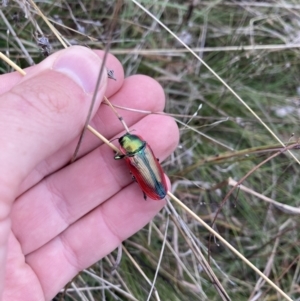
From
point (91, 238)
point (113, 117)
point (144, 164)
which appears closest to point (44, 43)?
point (113, 117)

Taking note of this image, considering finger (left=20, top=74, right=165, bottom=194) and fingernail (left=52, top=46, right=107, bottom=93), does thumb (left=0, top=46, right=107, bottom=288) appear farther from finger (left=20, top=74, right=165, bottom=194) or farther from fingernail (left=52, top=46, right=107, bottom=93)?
finger (left=20, top=74, right=165, bottom=194)

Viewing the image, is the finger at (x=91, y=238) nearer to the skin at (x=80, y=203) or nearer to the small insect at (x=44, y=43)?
the skin at (x=80, y=203)

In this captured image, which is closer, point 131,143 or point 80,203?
point 131,143

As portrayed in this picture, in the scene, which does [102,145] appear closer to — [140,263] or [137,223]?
[137,223]

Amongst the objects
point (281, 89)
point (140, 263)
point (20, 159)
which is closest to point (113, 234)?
point (140, 263)

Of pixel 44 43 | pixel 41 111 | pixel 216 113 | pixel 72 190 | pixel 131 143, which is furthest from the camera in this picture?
pixel 216 113

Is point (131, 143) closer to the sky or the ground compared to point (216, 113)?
closer to the sky

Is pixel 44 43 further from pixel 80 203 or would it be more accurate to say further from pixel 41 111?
pixel 80 203
